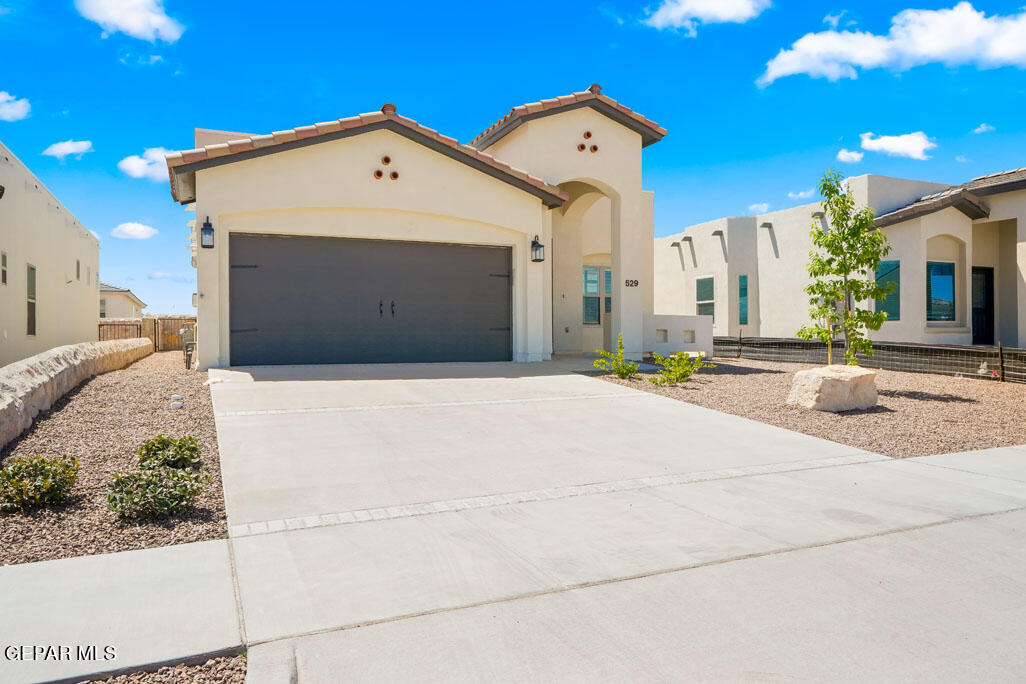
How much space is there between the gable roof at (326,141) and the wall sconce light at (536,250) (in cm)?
104

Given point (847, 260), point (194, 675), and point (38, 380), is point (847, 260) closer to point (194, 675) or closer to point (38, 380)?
point (194, 675)

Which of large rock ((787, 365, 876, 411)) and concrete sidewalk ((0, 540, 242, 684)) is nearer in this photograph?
concrete sidewalk ((0, 540, 242, 684))

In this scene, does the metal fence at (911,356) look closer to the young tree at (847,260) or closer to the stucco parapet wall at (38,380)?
the young tree at (847,260)

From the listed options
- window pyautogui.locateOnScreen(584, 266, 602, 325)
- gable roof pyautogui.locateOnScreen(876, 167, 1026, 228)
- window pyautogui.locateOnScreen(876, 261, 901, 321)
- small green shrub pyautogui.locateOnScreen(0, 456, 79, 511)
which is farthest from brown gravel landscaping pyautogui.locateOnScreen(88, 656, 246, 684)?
gable roof pyautogui.locateOnScreen(876, 167, 1026, 228)

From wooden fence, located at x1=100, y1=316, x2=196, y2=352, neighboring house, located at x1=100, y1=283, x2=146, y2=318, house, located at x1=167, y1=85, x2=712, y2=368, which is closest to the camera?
house, located at x1=167, y1=85, x2=712, y2=368

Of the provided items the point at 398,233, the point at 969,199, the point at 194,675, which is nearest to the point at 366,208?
the point at 398,233

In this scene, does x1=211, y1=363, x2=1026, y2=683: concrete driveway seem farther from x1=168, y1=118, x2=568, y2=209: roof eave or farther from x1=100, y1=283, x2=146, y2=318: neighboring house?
x1=100, y1=283, x2=146, y2=318: neighboring house

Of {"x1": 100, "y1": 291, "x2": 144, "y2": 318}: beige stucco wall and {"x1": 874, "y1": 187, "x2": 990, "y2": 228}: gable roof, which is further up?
{"x1": 874, "y1": 187, "x2": 990, "y2": 228}: gable roof

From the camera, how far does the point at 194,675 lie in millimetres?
2582

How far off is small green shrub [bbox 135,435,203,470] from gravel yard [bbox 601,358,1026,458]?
6502mm

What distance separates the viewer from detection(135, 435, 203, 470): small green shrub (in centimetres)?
536

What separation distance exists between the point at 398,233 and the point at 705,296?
45.1 ft

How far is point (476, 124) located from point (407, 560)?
15.8 meters

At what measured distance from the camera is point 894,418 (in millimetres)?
8594
